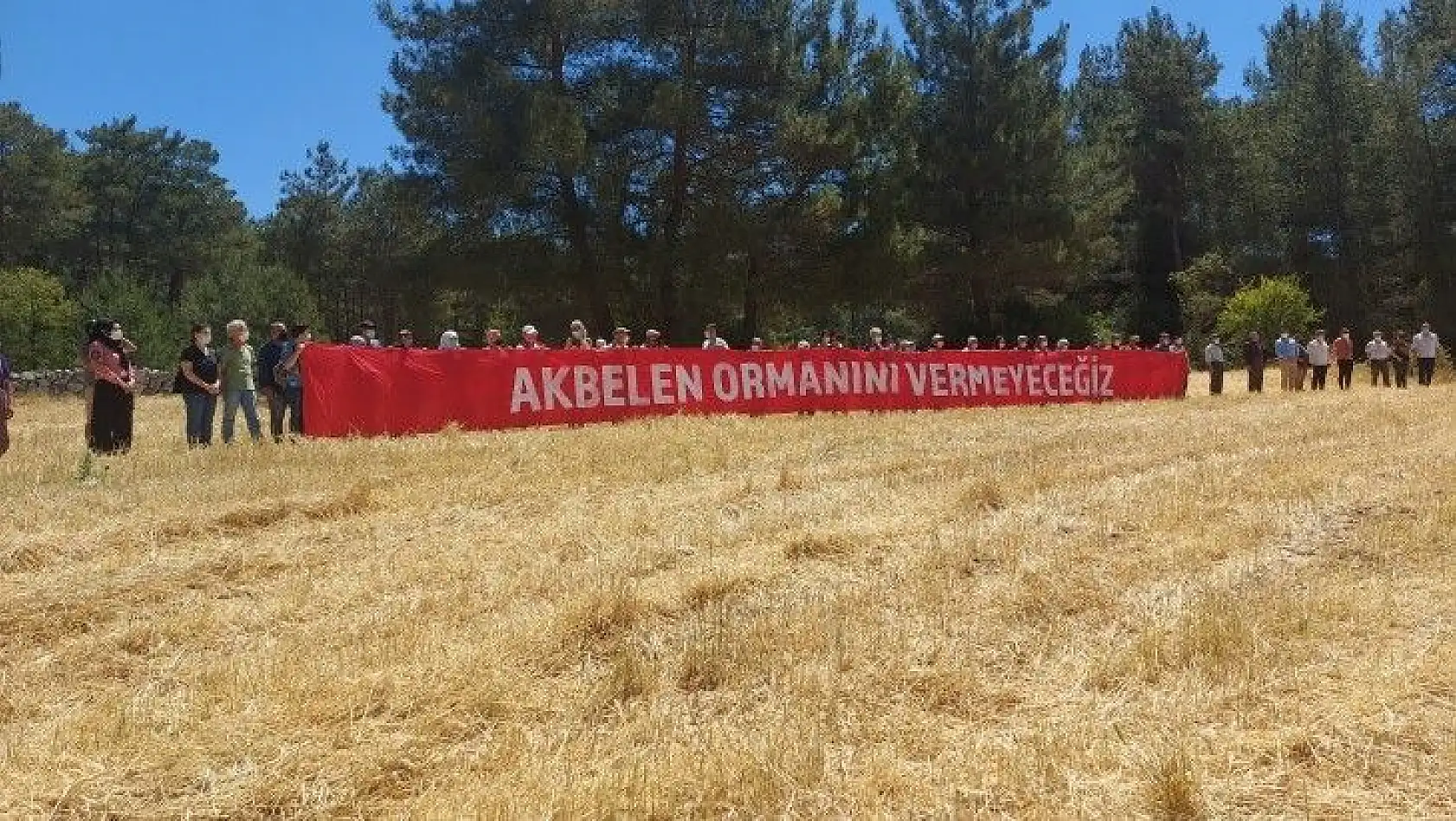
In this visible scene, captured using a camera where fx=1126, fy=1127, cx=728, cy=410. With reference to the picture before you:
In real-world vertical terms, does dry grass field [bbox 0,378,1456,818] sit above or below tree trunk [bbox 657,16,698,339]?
below

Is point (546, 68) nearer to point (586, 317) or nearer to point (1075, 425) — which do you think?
point (586, 317)

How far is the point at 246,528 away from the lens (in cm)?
743

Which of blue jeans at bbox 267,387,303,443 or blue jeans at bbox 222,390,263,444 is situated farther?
blue jeans at bbox 267,387,303,443

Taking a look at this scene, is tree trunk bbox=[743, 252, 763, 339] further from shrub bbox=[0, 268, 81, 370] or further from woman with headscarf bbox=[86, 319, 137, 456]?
shrub bbox=[0, 268, 81, 370]

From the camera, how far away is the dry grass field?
11.4 ft

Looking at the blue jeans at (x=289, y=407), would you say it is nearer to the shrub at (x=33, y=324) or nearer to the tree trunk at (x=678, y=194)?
the tree trunk at (x=678, y=194)

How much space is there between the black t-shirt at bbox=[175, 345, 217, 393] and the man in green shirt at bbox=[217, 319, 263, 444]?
0.41ft

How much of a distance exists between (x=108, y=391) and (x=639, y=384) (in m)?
6.26

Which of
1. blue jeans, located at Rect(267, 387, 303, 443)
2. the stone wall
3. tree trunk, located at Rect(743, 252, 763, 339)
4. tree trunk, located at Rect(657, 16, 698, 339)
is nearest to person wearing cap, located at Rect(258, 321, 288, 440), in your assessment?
blue jeans, located at Rect(267, 387, 303, 443)

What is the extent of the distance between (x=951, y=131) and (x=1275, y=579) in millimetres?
→ 31739

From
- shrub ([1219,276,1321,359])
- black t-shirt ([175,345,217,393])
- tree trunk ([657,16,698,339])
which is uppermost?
tree trunk ([657,16,698,339])

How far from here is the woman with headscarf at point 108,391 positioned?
10.7 metres

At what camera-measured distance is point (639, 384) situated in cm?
1488

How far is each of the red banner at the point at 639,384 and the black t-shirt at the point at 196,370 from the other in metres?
0.91
